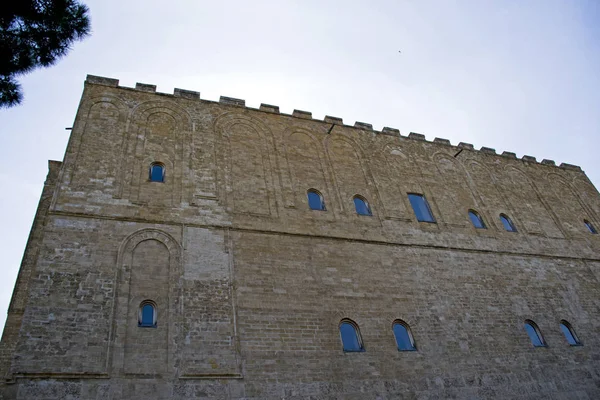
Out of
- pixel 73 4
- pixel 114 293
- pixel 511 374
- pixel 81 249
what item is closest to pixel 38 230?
pixel 81 249

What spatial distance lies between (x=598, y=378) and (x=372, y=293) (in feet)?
22.4

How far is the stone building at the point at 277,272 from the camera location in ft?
31.3

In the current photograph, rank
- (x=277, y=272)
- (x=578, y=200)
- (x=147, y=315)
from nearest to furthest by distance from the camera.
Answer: (x=147, y=315) < (x=277, y=272) < (x=578, y=200)

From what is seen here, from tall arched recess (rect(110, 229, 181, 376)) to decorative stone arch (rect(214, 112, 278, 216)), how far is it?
2381 millimetres

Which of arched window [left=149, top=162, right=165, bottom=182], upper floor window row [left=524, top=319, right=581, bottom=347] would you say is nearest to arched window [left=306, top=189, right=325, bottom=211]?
arched window [left=149, top=162, right=165, bottom=182]

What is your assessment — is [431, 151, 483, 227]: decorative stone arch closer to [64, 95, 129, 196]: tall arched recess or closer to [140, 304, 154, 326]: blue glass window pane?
[140, 304, 154, 326]: blue glass window pane


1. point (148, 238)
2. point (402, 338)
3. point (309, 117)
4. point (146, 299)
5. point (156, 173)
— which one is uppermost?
point (309, 117)

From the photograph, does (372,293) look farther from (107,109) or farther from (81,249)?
(107,109)

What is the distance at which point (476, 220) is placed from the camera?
53.8 ft

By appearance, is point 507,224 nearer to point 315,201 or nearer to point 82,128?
point 315,201

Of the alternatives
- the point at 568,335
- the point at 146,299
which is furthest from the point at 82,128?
the point at 568,335

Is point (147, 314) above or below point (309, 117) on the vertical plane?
below

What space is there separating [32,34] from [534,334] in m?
14.1

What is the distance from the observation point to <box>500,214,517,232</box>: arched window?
16.6 metres
